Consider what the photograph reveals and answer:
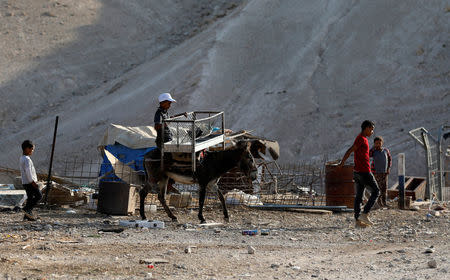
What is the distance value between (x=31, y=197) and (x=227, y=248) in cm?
437

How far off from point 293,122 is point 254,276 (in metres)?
23.7

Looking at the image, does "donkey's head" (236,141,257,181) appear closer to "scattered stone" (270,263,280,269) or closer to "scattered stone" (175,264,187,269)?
"scattered stone" (270,263,280,269)

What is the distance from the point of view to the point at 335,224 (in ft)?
38.0

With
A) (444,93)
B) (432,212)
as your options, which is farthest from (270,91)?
(432,212)

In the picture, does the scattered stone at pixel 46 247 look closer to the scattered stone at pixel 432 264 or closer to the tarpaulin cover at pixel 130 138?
the scattered stone at pixel 432 264

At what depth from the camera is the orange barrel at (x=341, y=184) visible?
14.1 metres

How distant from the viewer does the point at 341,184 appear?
46.4ft

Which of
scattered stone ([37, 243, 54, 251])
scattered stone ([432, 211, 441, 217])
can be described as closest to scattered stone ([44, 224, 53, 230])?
scattered stone ([37, 243, 54, 251])

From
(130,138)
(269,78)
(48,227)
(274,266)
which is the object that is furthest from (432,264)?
(269,78)

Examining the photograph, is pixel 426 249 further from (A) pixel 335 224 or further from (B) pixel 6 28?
(B) pixel 6 28

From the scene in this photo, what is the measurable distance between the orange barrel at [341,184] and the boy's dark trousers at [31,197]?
20.4ft

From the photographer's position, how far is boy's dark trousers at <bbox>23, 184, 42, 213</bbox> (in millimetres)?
11180

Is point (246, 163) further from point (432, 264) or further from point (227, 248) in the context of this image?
point (432, 264)

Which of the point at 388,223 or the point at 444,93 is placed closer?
the point at 388,223
